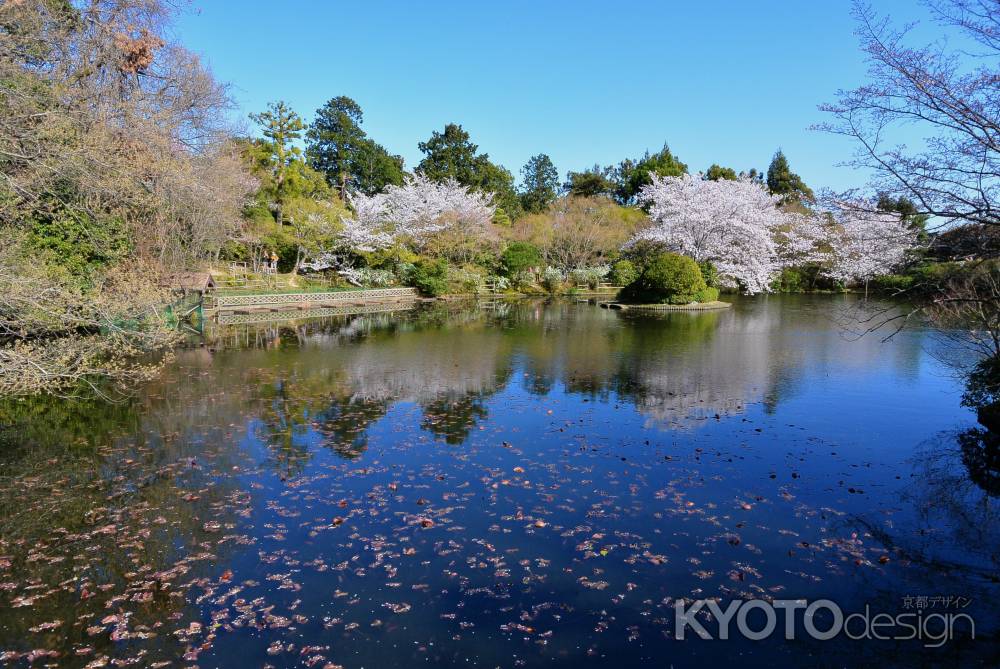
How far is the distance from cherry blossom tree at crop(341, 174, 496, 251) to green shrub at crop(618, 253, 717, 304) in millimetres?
12173

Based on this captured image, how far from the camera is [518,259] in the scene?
127 ft

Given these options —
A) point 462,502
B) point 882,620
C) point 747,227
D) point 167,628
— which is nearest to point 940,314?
point 882,620

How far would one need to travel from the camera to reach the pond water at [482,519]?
4668mm

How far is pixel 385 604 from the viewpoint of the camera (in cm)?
507

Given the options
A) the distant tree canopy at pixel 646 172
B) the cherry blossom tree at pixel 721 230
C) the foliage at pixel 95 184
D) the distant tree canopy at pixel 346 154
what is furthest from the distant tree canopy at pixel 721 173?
the foliage at pixel 95 184

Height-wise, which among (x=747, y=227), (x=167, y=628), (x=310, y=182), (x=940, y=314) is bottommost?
(x=167, y=628)

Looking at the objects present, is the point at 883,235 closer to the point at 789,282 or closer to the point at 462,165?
the point at 789,282

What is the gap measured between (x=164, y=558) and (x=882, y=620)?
6.62 m

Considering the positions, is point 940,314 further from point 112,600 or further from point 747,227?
point 747,227

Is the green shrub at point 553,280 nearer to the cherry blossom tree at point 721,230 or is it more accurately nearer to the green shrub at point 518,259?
the green shrub at point 518,259

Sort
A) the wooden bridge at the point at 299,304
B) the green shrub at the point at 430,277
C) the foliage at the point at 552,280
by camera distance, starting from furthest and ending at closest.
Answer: the foliage at the point at 552,280 → the green shrub at the point at 430,277 → the wooden bridge at the point at 299,304

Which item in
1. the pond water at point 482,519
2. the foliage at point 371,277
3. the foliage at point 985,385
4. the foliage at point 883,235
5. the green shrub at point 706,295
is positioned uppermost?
the foliage at point 883,235

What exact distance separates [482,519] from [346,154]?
166 feet

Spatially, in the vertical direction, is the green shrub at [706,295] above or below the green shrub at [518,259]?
below
